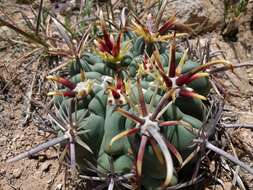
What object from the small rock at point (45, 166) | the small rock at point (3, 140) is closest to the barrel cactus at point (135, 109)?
the small rock at point (45, 166)

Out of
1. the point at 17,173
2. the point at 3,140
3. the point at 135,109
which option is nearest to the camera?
the point at 135,109

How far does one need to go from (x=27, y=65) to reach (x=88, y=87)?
907 millimetres

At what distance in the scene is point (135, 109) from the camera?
1340mm

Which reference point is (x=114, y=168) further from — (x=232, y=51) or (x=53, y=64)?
(x=232, y=51)

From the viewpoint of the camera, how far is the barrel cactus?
1.36m

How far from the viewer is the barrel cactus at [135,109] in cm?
136

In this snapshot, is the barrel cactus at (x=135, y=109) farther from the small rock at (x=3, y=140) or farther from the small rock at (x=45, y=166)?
the small rock at (x=3, y=140)

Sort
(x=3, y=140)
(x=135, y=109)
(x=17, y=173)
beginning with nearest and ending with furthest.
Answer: (x=135, y=109)
(x=17, y=173)
(x=3, y=140)

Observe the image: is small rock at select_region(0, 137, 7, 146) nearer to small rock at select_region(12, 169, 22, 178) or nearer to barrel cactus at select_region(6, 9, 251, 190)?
small rock at select_region(12, 169, 22, 178)

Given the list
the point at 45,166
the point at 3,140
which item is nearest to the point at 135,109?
the point at 45,166

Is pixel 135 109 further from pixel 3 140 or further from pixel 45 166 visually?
pixel 3 140

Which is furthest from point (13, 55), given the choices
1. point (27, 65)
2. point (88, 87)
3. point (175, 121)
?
point (175, 121)

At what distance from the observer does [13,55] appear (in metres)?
2.44

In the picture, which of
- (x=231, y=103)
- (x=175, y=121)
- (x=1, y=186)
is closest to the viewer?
(x=175, y=121)
